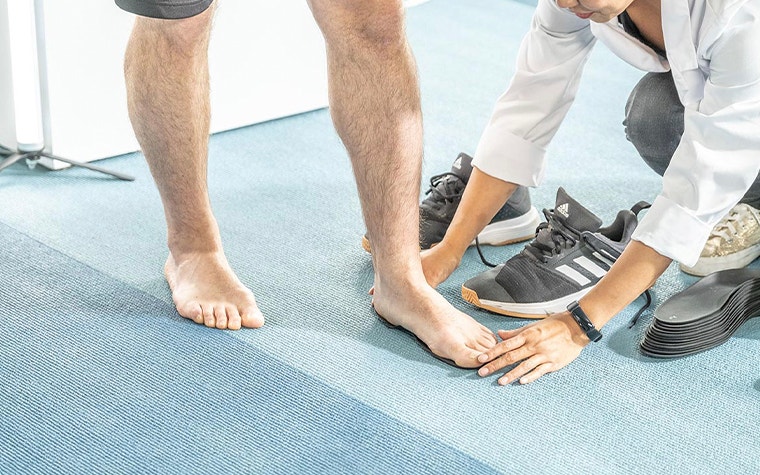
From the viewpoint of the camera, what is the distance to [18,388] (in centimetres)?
131

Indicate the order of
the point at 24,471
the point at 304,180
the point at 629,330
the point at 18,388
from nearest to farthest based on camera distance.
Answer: the point at 24,471 → the point at 18,388 → the point at 629,330 → the point at 304,180

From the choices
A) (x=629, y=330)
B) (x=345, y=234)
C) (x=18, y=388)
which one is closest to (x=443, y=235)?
(x=345, y=234)

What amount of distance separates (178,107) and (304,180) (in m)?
0.63

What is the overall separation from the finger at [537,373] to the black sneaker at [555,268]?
186mm

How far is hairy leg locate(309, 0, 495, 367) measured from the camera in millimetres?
1398

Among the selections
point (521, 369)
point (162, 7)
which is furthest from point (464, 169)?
point (162, 7)

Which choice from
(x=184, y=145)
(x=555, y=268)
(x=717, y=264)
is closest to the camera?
(x=184, y=145)

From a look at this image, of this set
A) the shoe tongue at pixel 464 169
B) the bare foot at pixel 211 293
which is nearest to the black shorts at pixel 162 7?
the bare foot at pixel 211 293

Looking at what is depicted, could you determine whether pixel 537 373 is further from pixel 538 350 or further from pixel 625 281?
pixel 625 281

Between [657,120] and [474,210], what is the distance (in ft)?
1.34

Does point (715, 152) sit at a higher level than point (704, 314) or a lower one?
higher

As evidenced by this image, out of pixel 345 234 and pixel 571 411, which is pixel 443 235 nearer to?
pixel 345 234

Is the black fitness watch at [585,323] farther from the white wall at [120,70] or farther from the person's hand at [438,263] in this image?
the white wall at [120,70]

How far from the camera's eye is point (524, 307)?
160 centimetres
